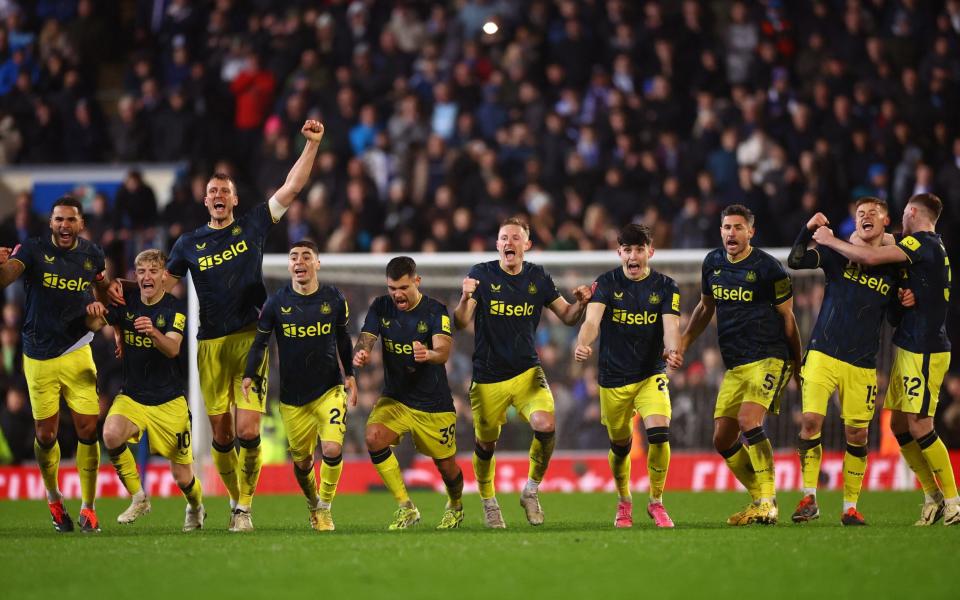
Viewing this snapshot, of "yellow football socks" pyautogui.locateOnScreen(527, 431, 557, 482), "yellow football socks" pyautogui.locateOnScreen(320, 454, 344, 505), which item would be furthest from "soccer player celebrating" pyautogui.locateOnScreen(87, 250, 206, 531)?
"yellow football socks" pyautogui.locateOnScreen(527, 431, 557, 482)

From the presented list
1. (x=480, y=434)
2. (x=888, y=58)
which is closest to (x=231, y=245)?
(x=480, y=434)

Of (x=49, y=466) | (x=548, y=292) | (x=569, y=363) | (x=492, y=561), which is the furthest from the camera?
(x=569, y=363)

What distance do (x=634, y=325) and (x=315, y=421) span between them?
2582 mm

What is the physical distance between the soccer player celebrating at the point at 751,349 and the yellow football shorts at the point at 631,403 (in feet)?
1.16

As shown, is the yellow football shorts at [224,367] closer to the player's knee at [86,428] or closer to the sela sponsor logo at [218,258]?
the sela sponsor logo at [218,258]

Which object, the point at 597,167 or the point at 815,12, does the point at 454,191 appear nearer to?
the point at 597,167

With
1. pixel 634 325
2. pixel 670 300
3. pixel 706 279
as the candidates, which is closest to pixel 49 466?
pixel 634 325

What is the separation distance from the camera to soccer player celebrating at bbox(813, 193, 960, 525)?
32.7 feet

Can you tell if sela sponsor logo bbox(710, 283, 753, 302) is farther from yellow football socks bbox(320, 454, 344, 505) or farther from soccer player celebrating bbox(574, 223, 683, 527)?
yellow football socks bbox(320, 454, 344, 505)

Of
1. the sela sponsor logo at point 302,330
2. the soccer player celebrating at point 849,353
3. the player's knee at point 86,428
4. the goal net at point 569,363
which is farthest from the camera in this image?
the goal net at point 569,363

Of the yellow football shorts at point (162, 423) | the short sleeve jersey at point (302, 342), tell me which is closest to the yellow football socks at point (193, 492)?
the yellow football shorts at point (162, 423)

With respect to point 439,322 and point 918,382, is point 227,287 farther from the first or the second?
point 918,382

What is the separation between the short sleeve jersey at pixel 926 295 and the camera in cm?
1010

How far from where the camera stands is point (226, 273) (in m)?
10.5
